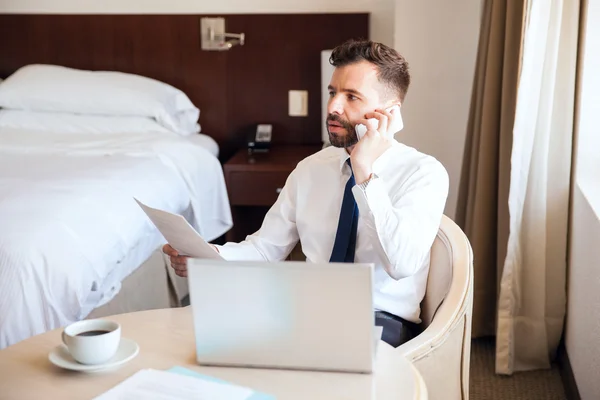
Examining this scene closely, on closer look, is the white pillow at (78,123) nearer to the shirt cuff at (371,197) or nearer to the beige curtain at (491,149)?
the beige curtain at (491,149)

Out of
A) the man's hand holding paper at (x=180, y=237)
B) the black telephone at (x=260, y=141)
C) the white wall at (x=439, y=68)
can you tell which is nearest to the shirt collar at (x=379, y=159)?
the man's hand holding paper at (x=180, y=237)

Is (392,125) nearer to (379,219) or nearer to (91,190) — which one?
(379,219)

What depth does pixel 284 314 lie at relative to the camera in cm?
114

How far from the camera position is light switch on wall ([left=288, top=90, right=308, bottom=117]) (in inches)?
146

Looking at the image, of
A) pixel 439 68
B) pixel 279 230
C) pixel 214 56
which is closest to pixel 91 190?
pixel 279 230

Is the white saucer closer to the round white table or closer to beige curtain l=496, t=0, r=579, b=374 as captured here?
the round white table

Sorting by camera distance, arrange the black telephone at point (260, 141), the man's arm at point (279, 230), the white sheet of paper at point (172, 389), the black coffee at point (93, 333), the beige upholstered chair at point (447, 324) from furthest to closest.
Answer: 1. the black telephone at point (260, 141)
2. the man's arm at point (279, 230)
3. the beige upholstered chair at point (447, 324)
4. the black coffee at point (93, 333)
5. the white sheet of paper at point (172, 389)

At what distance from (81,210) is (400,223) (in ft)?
3.95

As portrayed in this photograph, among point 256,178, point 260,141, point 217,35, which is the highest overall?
point 217,35

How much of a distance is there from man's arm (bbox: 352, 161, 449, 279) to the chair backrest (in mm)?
71

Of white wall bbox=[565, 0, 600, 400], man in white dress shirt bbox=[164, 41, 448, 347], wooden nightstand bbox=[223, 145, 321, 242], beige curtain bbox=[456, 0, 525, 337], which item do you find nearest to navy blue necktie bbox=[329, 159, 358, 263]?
man in white dress shirt bbox=[164, 41, 448, 347]

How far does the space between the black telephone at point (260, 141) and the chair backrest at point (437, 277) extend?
6.43ft

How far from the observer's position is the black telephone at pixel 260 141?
142 inches

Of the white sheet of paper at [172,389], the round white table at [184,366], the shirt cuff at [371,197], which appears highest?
the shirt cuff at [371,197]
